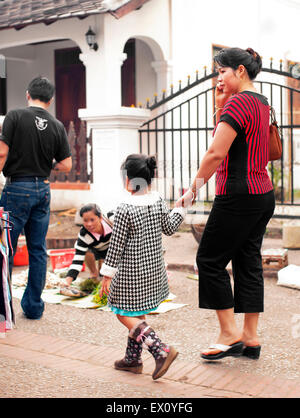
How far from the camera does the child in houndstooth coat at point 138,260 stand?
13.3ft

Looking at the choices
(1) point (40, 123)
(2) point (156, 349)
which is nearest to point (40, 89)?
(1) point (40, 123)

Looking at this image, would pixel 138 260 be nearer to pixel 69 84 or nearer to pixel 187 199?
pixel 187 199

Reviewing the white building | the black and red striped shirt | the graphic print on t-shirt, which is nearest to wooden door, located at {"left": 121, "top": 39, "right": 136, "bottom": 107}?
the white building

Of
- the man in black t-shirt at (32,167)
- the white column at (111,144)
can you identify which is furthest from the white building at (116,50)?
the man in black t-shirt at (32,167)

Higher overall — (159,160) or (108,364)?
(159,160)

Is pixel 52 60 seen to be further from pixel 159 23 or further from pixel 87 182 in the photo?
pixel 87 182

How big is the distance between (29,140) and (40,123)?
0.54 feet

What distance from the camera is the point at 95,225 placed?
20.1 ft

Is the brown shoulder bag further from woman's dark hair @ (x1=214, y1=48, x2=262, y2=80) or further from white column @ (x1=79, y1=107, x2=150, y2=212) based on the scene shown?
white column @ (x1=79, y1=107, x2=150, y2=212)

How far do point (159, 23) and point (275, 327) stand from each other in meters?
7.86

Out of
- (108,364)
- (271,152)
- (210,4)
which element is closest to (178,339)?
(108,364)

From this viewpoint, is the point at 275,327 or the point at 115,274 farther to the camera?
the point at 275,327

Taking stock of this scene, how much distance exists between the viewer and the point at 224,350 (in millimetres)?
4387

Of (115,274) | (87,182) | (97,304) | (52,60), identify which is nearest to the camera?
(115,274)
